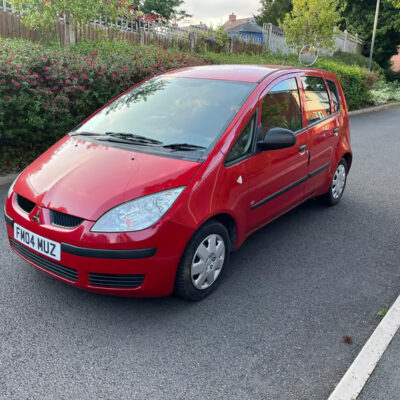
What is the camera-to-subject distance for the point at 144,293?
9.30ft

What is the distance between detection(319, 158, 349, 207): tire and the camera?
17.0 ft

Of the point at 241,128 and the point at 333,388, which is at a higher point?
the point at 241,128

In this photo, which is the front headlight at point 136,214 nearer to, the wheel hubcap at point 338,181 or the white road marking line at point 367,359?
the white road marking line at point 367,359

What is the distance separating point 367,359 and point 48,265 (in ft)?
6.96

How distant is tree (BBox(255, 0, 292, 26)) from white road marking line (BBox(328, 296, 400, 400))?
36065 mm

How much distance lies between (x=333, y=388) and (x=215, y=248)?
1.21 metres

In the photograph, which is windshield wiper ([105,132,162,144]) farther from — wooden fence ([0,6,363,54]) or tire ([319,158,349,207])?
wooden fence ([0,6,363,54])

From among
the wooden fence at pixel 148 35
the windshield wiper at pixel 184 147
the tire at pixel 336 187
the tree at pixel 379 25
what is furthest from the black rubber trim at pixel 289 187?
the tree at pixel 379 25

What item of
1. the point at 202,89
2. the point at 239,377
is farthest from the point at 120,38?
the point at 239,377

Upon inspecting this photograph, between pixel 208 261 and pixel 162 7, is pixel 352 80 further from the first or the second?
pixel 162 7

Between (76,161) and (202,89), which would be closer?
(76,161)

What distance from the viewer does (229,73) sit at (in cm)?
391

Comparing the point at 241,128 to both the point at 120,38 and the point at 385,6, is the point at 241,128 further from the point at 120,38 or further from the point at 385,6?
the point at 385,6

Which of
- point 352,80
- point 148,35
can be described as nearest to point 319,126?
point 148,35
